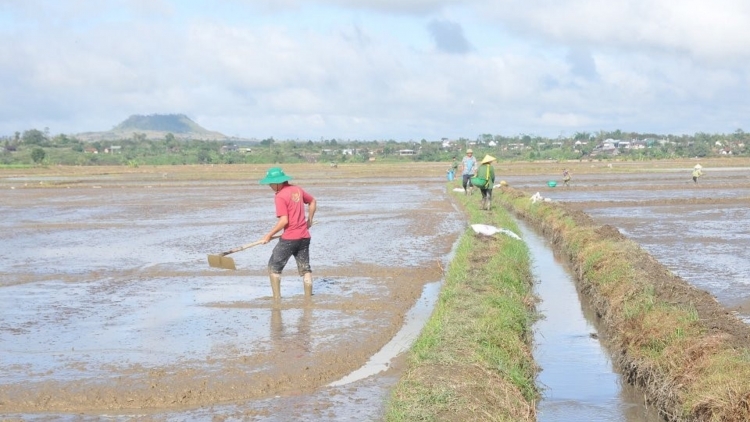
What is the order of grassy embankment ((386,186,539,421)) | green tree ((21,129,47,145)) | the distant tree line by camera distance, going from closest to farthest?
1. grassy embankment ((386,186,539,421))
2. the distant tree line
3. green tree ((21,129,47,145))

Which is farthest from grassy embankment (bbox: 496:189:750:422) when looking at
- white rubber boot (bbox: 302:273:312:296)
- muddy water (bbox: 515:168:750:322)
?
white rubber boot (bbox: 302:273:312:296)

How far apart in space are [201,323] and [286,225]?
1487mm

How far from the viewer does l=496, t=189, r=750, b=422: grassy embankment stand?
5.70 m

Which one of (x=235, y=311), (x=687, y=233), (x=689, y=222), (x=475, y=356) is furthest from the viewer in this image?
→ (x=689, y=222)

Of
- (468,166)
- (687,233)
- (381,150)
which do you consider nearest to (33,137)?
(381,150)

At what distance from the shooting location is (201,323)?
9.16 metres

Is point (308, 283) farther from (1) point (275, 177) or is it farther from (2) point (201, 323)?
(2) point (201, 323)

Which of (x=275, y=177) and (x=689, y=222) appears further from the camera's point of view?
(x=689, y=222)

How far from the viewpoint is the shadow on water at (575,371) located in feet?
22.3

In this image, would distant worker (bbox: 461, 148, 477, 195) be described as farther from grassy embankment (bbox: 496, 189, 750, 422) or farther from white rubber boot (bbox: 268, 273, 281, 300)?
white rubber boot (bbox: 268, 273, 281, 300)

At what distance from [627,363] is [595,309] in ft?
9.24

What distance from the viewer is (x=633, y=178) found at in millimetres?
44250

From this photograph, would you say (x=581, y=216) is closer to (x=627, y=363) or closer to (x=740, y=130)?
(x=627, y=363)

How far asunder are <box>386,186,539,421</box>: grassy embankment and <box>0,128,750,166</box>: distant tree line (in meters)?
75.8
